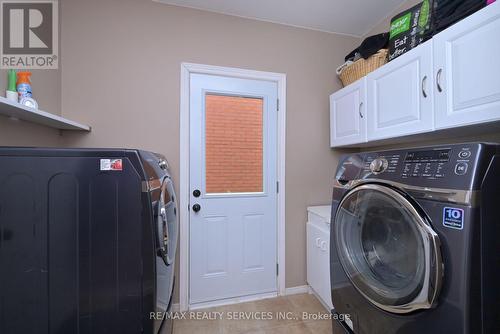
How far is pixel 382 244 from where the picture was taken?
1.06 meters

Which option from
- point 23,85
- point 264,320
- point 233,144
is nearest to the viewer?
point 23,85

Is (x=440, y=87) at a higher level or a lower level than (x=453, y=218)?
higher

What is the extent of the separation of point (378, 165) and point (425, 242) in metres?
0.36

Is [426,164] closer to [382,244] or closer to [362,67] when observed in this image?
[382,244]

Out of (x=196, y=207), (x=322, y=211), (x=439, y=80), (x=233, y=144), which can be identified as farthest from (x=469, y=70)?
(x=196, y=207)

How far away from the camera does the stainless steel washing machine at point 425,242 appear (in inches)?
26.7

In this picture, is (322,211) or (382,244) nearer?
(382,244)

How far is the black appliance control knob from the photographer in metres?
0.96

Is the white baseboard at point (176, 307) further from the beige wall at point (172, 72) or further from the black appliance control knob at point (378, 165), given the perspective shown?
the black appliance control knob at point (378, 165)

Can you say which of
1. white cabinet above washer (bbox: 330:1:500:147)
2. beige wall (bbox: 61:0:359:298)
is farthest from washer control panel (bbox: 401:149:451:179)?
beige wall (bbox: 61:0:359:298)

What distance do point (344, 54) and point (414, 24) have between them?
0.93 metres

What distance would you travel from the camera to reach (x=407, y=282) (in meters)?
0.85

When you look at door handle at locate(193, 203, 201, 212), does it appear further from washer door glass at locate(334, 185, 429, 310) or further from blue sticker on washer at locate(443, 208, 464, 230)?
blue sticker on washer at locate(443, 208, 464, 230)

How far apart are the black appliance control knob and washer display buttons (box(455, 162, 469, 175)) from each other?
251 mm
